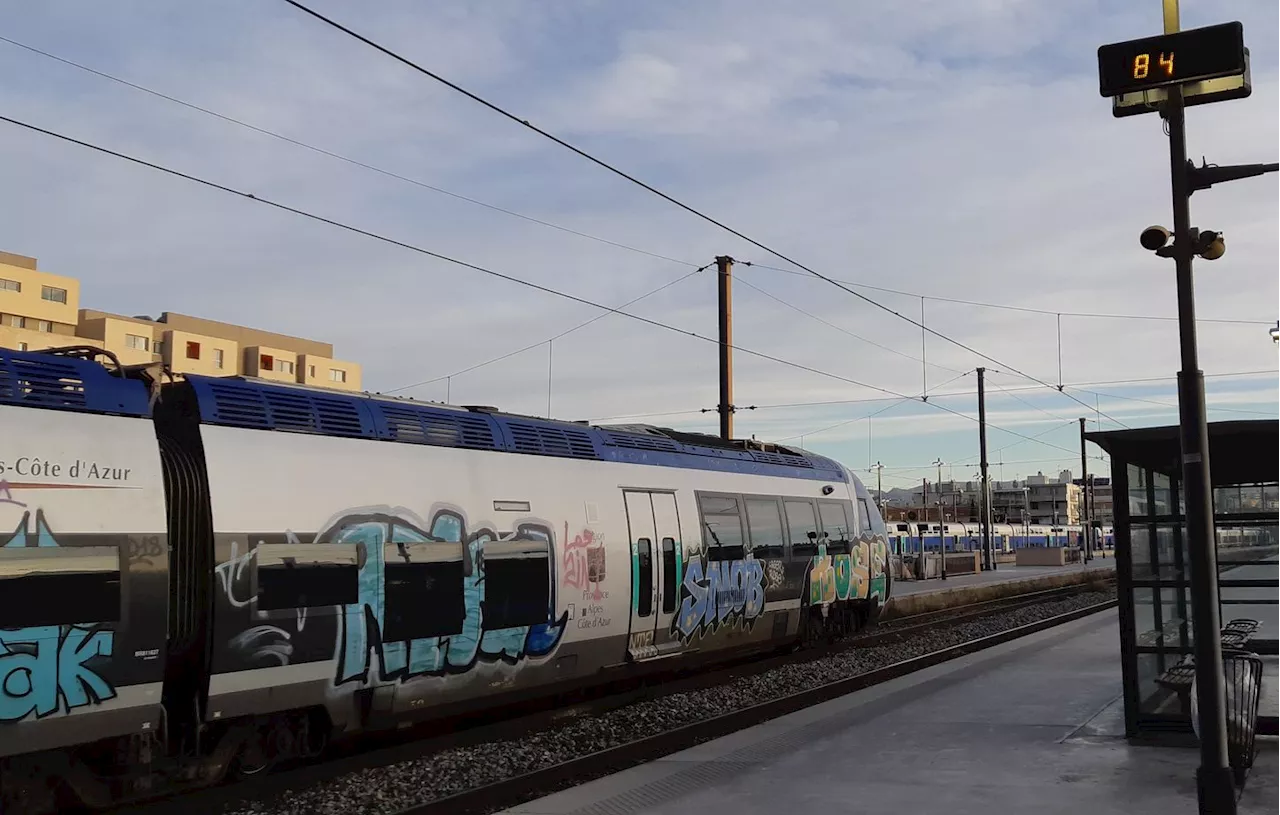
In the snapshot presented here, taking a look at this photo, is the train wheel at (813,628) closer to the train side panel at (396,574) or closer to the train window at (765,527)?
the train window at (765,527)

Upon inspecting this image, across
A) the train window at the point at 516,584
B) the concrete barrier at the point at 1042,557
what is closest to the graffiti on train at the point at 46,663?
the train window at the point at 516,584

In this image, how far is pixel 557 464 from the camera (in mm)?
14000

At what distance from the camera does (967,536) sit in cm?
7981

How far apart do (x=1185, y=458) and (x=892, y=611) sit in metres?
21.5

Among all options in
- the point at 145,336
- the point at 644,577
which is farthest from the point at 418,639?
the point at 145,336

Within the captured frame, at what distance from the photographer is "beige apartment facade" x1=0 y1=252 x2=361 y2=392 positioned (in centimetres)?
7994

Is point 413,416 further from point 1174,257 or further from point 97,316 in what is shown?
point 97,316

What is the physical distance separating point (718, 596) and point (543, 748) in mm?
5515

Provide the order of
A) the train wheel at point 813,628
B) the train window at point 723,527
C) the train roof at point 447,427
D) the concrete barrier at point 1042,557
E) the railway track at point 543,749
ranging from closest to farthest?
1. the railway track at point 543,749
2. the train roof at point 447,427
3. the train window at point 723,527
4. the train wheel at point 813,628
5. the concrete barrier at point 1042,557

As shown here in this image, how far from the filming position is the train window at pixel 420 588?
11.1 meters

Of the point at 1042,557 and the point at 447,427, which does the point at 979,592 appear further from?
the point at 1042,557

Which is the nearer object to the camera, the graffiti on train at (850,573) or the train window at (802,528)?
the train window at (802,528)

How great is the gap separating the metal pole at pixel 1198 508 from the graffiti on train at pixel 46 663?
25.3 ft

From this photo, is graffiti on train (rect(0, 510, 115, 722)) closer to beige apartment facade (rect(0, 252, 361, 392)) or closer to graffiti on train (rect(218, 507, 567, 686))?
graffiti on train (rect(218, 507, 567, 686))
